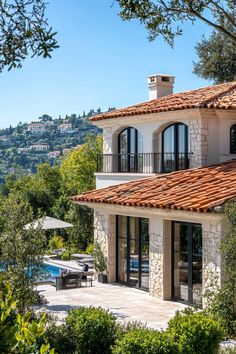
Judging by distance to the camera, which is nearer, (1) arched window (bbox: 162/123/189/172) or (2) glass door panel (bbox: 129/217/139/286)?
(2) glass door panel (bbox: 129/217/139/286)

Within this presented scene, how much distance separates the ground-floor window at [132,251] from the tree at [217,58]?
16.1 m

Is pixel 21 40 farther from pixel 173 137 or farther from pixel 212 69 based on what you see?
pixel 212 69

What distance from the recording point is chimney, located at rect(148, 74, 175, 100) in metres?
27.6

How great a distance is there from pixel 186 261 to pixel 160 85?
12.0 metres

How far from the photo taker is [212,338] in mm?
11453

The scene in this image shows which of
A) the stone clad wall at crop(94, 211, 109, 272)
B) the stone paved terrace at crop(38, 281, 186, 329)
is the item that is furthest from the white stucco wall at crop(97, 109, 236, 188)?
the stone paved terrace at crop(38, 281, 186, 329)

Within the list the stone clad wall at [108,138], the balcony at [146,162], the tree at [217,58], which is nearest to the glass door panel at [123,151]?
the balcony at [146,162]

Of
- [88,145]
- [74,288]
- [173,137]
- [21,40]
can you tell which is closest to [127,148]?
[173,137]

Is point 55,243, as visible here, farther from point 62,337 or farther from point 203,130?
point 62,337

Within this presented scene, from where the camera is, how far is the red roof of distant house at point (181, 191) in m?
16.2

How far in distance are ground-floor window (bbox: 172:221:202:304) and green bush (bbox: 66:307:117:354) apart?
5.37m

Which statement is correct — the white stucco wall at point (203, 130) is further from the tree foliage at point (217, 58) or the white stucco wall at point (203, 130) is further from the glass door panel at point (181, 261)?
the tree foliage at point (217, 58)

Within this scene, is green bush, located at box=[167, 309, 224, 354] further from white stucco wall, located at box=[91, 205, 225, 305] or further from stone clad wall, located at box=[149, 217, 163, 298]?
stone clad wall, located at box=[149, 217, 163, 298]

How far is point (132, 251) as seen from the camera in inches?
815
